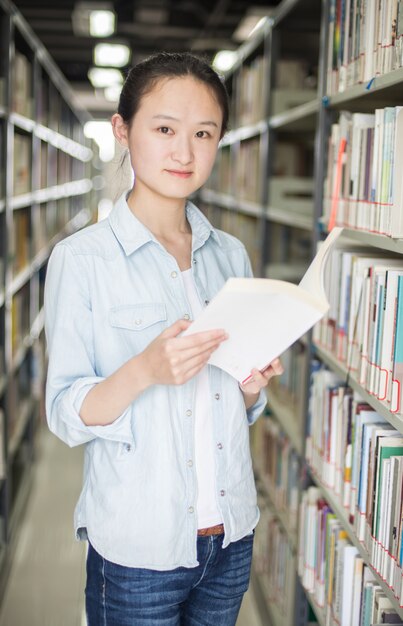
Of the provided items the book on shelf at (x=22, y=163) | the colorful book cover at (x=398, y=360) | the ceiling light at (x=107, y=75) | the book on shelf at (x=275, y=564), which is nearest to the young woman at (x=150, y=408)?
the colorful book cover at (x=398, y=360)

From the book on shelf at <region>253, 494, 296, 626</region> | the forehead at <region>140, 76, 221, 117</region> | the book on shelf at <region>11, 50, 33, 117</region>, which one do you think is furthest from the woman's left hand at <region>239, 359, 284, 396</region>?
the book on shelf at <region>11, 50, 33, 117</region>

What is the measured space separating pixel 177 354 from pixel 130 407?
24cm

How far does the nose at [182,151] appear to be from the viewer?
140 centimetres

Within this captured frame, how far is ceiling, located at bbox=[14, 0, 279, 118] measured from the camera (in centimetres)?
709

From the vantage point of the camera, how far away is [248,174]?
4.10m

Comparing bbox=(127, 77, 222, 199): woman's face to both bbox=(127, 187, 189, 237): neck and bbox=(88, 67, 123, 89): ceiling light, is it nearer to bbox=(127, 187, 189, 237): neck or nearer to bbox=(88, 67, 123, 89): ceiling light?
bbox=(127, 187, 189, 237): neck

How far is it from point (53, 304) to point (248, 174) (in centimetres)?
288

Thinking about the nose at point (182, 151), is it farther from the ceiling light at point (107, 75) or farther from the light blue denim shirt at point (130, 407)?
the ceiling light at point (107, 75)

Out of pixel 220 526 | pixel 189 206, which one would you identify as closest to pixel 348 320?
pixel 189 206

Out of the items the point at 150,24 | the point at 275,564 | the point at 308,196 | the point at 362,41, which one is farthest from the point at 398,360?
the point at 150,24

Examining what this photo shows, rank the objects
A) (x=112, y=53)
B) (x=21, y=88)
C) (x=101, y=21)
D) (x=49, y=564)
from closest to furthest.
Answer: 1. (x=49, y=564)
2. (x=21, y=88)
3. (x=101, y=21)
4. (x=112, y=53)

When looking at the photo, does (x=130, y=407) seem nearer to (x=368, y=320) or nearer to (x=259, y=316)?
(x=259, y=316)

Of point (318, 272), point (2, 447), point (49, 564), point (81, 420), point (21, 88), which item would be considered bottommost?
point (49, 564)

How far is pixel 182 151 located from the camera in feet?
4.58
